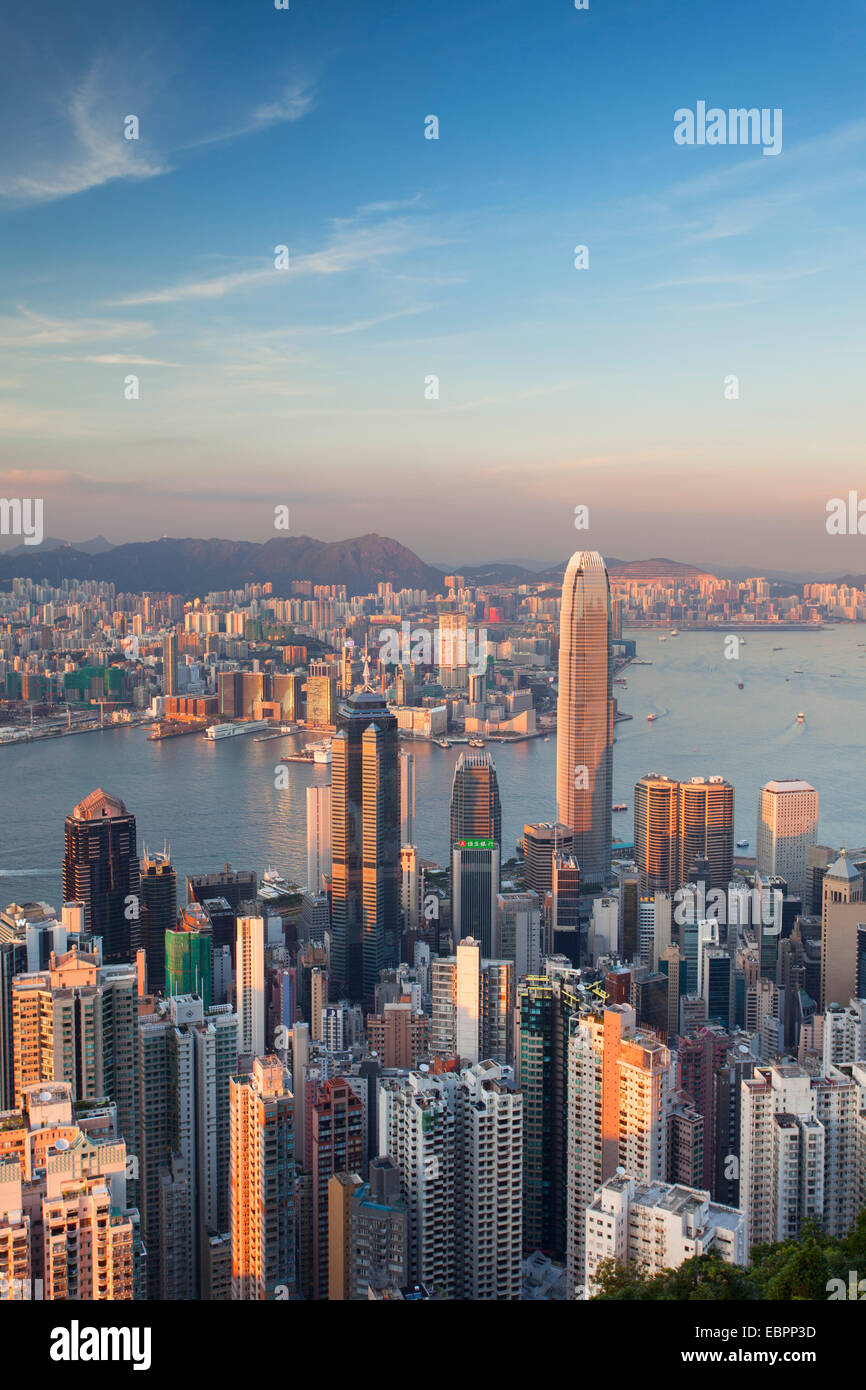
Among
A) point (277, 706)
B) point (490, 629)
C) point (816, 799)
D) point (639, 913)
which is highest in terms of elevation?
point (490, 629)

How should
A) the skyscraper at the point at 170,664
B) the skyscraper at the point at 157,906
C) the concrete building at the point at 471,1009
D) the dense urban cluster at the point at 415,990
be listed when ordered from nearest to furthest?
the dense urban cluster at the point at 415,990
the concrete building at the point at 471,1009
the skyscraper at the point at 157,906
the skyscraper at the point at 170,664

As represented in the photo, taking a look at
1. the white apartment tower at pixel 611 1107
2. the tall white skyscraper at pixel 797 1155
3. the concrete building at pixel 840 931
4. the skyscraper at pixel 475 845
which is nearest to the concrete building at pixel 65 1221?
the white apartment tower at pixel 611 1107

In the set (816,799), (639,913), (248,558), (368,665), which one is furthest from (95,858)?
(816,799)

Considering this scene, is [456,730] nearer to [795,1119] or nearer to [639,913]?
[639,913]

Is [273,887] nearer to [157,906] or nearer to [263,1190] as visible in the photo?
[157,906]

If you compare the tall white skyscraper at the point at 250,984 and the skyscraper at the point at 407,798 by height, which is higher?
the skyscraper at the point at 407,798

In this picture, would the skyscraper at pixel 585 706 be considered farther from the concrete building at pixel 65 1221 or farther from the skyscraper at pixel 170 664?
the concrete building at pixel 65 1221

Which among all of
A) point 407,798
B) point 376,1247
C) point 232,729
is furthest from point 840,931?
point 232,729
